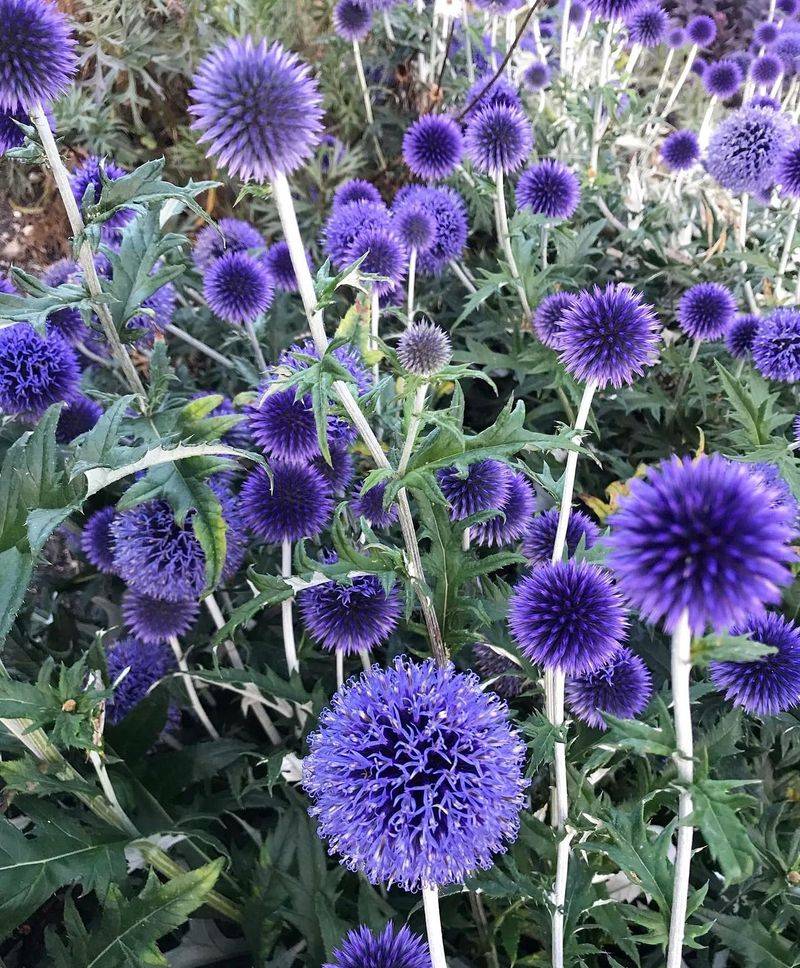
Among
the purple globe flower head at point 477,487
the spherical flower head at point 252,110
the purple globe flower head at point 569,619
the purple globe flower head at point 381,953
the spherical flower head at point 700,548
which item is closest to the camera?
the spherical flower head at point 700,548

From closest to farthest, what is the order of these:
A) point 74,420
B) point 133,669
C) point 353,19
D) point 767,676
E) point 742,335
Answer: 1. point 767,676
2. point 133,669
3. point 74,420
4. point 742,335
5. point 353,19

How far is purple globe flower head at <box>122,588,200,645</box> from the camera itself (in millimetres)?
1999

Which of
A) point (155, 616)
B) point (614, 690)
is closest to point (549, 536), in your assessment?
point (614, 690)

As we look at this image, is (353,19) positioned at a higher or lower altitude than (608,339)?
higher

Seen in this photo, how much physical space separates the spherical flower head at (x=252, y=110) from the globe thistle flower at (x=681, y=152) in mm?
2782

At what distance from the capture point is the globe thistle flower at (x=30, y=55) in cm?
144

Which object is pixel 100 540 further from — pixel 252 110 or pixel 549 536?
pixel 252 110

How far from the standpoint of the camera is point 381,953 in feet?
4.54

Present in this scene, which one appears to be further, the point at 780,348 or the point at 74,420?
the point at 780,348

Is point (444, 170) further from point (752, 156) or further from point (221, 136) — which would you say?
point (221, 136)

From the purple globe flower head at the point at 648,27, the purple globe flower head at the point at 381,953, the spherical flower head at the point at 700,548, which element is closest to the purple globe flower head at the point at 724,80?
the purple globe flower head at the point at 648,27

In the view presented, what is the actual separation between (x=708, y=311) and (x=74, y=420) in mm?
2089

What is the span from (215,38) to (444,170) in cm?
215

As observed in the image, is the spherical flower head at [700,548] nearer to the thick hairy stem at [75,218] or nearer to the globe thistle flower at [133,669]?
the thick hairy stem at [75,218]
